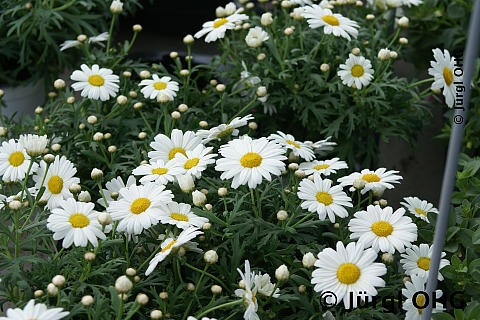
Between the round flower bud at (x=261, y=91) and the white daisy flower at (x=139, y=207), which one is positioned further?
the round flower bud at (x=261, y=91)

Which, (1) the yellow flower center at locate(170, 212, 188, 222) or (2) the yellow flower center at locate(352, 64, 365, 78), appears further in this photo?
(2) the yellow flower center at locate(352, 64, 365, 78)

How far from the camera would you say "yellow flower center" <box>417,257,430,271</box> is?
1303mm

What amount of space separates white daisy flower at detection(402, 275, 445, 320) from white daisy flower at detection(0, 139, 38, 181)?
0.85 m

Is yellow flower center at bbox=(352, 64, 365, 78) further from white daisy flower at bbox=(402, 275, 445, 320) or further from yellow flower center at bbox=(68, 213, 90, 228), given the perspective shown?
yellow flower center at bbox=(68, 213, 90, 228)

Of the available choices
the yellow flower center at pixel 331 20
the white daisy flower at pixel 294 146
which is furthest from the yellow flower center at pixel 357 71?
the white daisy flower at pixel 294 146

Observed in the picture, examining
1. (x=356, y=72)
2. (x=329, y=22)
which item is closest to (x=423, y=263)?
(x=356, y=72)

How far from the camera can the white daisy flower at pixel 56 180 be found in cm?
138

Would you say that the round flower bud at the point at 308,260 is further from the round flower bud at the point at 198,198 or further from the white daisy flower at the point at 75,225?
the white daisy flower at the point at 75,225

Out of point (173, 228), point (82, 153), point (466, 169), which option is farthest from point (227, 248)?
point (466, 169)

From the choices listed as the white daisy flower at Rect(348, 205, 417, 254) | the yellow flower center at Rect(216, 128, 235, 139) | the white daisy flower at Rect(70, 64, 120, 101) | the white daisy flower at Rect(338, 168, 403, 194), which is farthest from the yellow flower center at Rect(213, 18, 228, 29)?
the white daisy flower at Rect(348, 205, 417, 254)

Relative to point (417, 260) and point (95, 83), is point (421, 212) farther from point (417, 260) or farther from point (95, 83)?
point (95, 83)

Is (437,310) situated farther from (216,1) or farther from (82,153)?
(216,1)

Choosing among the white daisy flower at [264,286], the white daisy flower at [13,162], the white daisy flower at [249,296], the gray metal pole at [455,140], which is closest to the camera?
the gray metal pole at [455,140]

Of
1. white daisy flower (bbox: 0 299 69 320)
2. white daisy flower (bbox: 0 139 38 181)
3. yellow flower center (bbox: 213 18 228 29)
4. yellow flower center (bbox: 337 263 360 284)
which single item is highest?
yellow flower center (bbox: 213 18 228 29)
